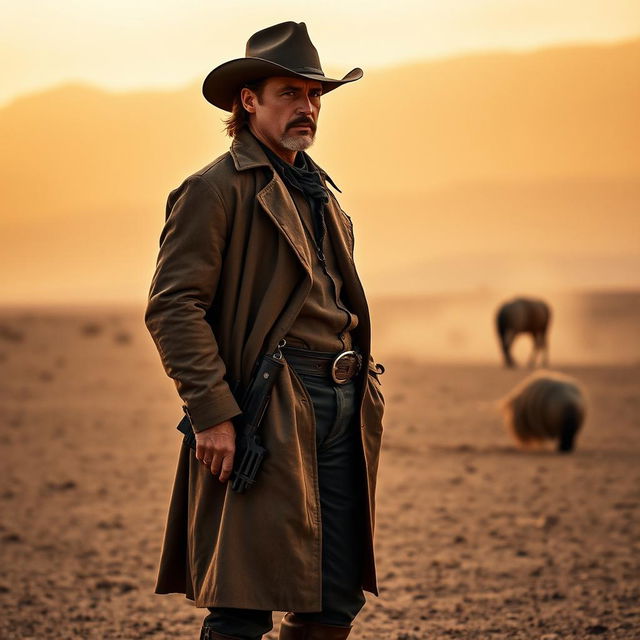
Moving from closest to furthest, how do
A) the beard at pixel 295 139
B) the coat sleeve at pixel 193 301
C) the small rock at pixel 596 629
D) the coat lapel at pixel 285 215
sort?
the coat sleeve at pixel 193 301 < the coat lapel at pixel 285 215 < the beard at pixel 295 139 < the small rock at pixel 596 629

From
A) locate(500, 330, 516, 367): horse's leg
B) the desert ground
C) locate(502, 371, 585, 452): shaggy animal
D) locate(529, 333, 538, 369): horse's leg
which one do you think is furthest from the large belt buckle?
locate(500, 330, 516, 367): horse's leg

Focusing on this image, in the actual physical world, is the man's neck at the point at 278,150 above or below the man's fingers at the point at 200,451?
above

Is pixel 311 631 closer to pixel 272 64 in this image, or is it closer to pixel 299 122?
pixel 299 122

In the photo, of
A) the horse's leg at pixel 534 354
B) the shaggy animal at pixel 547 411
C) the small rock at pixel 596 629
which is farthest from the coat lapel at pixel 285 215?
the horse's leg at pixel 534 354

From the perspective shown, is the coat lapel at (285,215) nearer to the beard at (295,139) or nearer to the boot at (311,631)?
the beard at (295,139)

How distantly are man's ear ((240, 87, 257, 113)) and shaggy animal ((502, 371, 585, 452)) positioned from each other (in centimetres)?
730

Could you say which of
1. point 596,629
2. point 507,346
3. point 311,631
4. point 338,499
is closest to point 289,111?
point 338,499

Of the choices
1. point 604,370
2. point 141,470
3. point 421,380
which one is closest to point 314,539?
point 141,470

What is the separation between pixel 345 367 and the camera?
10.8 feet

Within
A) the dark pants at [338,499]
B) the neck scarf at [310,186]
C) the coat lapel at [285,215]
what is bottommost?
the dark pants at [338,499]

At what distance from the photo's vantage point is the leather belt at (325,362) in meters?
3.18

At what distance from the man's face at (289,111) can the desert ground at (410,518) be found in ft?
7.98

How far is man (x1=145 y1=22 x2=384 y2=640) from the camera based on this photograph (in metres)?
3.04

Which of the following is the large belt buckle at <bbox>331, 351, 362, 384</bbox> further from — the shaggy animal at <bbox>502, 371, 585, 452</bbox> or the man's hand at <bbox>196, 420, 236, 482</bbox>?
the shaggy animal at <bbox>502, 371, 585, 452</bbox>
